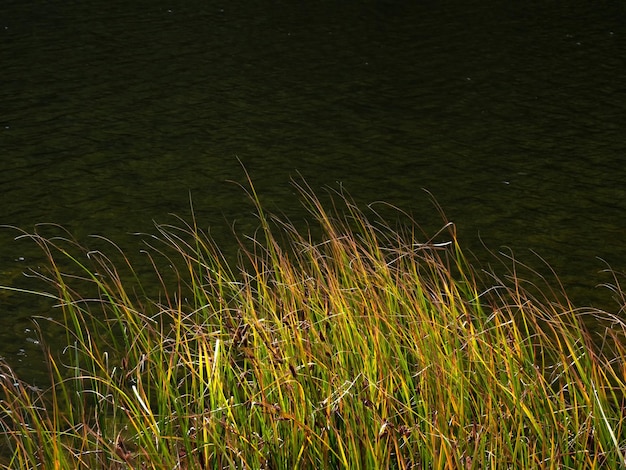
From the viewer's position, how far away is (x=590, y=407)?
9.14 feet

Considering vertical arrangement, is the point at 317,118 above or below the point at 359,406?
below

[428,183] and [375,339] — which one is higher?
[375,339]

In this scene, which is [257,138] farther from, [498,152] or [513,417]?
[513,417]

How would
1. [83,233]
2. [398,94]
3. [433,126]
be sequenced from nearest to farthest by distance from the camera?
[83,233] → [433,126] → [398,94]

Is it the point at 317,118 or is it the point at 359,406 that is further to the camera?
the point at 317,118

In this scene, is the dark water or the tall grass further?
the dark water

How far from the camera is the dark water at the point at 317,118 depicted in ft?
20.1

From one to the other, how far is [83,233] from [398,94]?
12.6 feet

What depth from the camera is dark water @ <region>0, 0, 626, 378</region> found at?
6.13 metres

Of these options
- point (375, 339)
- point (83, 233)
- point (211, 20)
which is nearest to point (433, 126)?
point (83, 233)

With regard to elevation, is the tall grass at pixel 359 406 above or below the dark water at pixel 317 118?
above

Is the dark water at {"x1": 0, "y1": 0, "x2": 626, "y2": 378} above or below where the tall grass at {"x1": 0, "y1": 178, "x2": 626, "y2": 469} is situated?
below

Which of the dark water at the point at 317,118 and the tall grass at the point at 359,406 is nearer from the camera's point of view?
the tall grass at the point at 359,406

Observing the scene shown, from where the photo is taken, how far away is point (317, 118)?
818 cm
